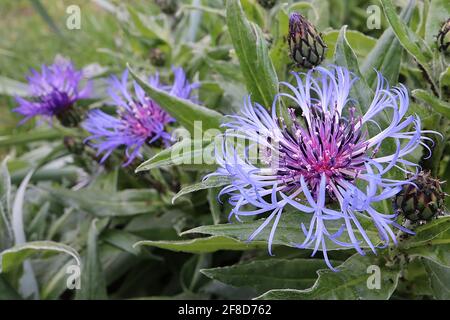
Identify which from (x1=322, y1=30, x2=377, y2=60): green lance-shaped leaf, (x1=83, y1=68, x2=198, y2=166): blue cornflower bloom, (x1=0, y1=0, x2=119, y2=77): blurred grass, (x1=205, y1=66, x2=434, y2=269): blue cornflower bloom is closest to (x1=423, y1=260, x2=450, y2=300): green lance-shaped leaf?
(x1=205, y1=66, x2=434, y2=269): blue cornflower bloom

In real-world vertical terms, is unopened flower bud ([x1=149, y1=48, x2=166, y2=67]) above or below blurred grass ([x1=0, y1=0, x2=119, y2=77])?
below

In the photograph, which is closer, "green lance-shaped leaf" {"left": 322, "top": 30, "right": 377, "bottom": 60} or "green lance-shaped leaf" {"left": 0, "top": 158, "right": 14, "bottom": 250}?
"green lance-shaped leaf" {"left": 322, "top": 30, "right": 377, "bottom": 60}

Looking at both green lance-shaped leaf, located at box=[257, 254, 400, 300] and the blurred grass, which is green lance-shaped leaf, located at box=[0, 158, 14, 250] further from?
the blurred grass

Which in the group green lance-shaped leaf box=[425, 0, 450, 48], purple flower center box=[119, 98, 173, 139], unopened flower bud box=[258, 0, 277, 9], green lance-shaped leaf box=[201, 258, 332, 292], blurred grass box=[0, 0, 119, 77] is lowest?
green lance-shaped leaf box=[201, 258, 332, 292]

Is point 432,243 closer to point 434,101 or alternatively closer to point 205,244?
point 434,101

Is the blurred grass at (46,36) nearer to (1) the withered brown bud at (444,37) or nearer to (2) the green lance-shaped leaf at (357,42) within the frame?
(2) the green lance-shaped leaf at (357,42)

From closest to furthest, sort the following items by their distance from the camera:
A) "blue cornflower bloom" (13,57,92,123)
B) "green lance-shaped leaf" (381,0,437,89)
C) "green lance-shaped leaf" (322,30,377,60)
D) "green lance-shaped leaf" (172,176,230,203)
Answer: "green lance-shaped leaf" (172,176,230,203) < "green lance-shaped leaf" (381,0,437,89) < "green lance-shaped leaf" (322,30,377,60) < "blue cornflower bloom" (13,57,92,123)
